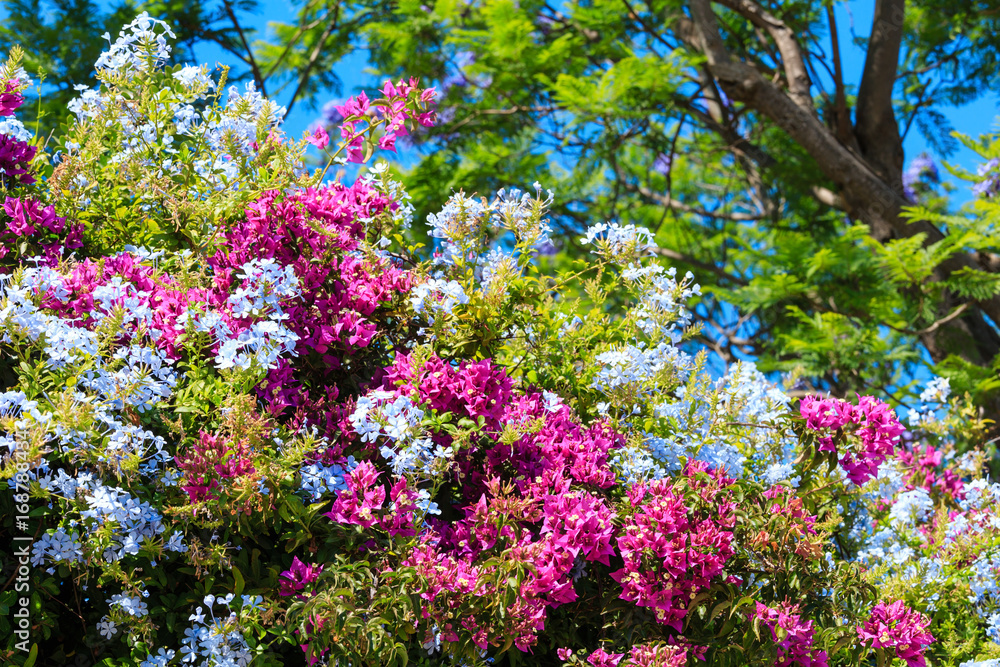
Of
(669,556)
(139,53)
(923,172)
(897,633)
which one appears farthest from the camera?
(923,172)

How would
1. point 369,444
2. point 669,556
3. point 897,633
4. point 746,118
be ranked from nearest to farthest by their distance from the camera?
point 669,556 < point 369,444 < point 897,633 < point 746,118

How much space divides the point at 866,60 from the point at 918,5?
4.32 feet

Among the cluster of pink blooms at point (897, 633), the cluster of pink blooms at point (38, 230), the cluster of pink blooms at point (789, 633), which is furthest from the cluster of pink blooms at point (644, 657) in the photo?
the cluster of pink blooms at point (38, 230)

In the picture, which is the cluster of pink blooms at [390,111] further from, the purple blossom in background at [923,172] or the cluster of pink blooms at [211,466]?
the purple blossom in background at [923,172]

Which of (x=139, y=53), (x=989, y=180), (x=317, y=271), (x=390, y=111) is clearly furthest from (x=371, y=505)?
(x=989, y=180)

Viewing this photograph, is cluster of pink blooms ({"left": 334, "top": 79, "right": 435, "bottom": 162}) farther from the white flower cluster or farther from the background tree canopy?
the background tree canopy

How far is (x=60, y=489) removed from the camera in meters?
1.73

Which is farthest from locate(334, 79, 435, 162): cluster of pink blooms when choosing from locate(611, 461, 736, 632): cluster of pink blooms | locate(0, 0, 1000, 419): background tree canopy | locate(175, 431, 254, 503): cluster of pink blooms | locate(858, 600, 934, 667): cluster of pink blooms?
locate(0, 0, 1000, 419): background tree canopy

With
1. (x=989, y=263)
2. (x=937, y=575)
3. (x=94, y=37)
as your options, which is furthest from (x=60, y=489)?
(x=989, y=263)

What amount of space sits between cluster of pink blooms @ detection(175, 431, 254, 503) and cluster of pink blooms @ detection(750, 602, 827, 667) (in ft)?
3.91

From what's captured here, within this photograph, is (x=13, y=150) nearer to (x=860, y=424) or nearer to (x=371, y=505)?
(x=371, y=505)

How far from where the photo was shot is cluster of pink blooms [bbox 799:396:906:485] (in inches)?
80.9

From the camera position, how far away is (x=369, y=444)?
6.34ft

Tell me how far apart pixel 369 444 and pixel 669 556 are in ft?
2.41
